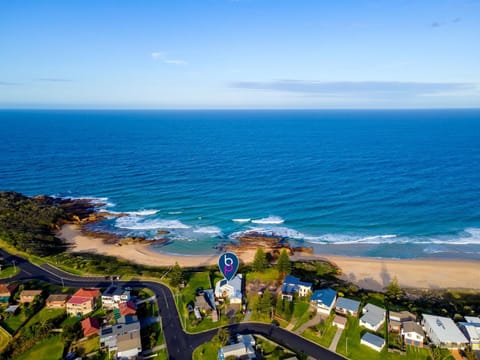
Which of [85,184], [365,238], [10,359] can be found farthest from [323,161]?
[10,359]

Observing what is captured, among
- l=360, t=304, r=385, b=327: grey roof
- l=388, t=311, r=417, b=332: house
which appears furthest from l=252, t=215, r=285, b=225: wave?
l=388, t=311, r=417, b=332: house

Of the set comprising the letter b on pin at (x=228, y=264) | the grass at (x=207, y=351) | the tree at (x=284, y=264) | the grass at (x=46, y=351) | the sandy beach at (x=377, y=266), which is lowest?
the sandy beach at (x=377, y=266)

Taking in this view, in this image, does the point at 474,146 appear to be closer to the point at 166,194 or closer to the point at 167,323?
the point at 166,194

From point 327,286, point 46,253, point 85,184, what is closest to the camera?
point 327,286

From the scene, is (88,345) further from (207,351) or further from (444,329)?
(444,329)

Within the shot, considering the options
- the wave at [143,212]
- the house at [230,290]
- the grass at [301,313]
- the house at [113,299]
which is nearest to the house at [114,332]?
the house at [113,299]

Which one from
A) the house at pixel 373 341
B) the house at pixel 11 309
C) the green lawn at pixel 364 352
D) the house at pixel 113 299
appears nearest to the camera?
the green lawn at pixel 364 352

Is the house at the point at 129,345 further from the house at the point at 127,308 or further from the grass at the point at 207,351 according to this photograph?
the grass at the point at 207,351

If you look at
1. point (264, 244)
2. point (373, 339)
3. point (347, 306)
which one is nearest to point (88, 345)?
point (347, 306)
